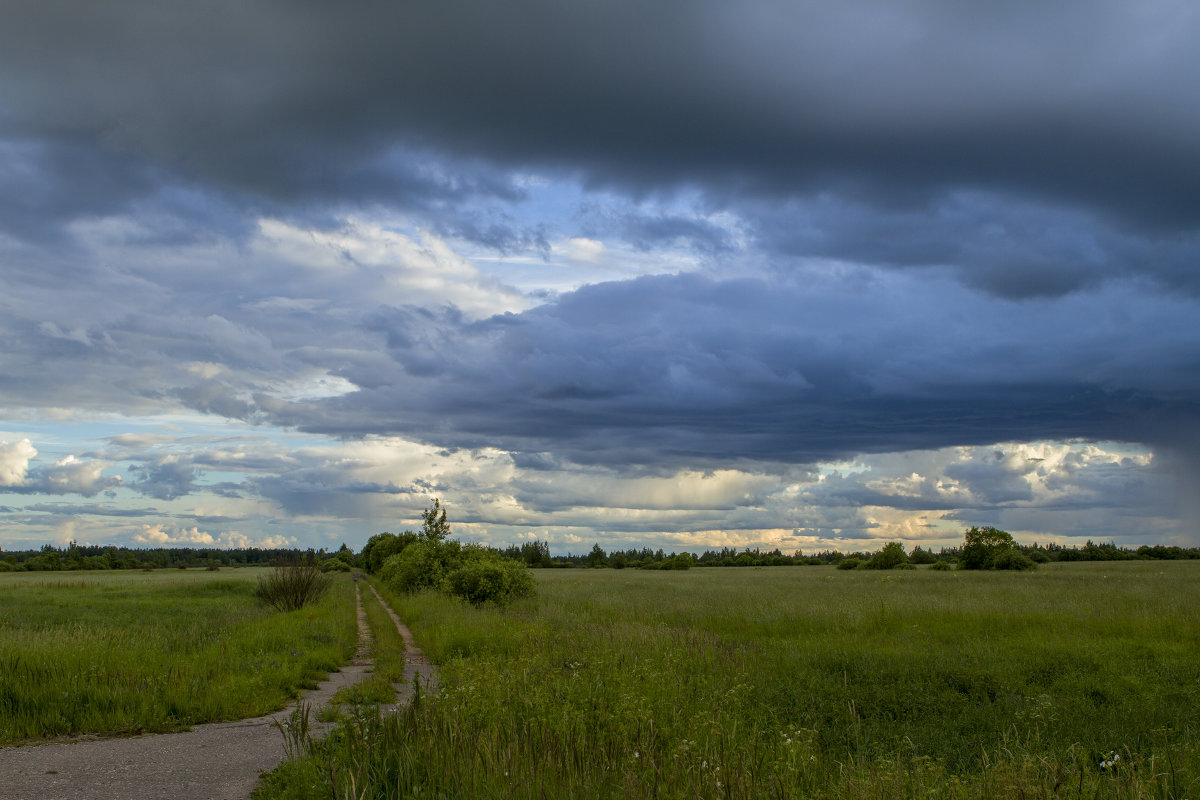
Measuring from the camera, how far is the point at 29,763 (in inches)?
307

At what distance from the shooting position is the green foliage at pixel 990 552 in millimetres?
64062

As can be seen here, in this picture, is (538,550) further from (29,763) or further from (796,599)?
(29,763)

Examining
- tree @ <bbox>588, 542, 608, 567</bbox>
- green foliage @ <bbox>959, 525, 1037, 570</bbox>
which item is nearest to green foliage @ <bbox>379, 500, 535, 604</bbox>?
green foliage @ <bbox>959, 525, 1037, 570</bbox>

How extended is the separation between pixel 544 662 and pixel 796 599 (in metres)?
20.9

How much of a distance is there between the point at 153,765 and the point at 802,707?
8.96m

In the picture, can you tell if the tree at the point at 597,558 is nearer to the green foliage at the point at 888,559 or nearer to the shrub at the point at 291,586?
the green foliage at the point at 888,559

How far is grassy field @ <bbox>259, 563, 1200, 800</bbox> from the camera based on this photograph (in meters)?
5.96

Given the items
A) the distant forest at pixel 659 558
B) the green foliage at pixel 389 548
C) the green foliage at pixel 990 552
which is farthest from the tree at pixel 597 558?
the green foliage at pixel 990 552

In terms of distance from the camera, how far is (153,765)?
769cm

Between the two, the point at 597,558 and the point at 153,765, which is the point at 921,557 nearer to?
the point at 597,558

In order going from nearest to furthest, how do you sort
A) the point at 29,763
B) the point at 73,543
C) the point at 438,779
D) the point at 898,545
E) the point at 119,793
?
the point at 438,779 → the point at 119,793 → the point at 29,763 → the point at 898,545 → the point at 73,543

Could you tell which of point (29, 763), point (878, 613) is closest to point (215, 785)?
point (29, 763)

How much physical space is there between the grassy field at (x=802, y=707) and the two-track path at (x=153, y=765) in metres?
1.09

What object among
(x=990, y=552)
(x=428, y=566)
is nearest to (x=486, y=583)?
(x=428, y=566)
